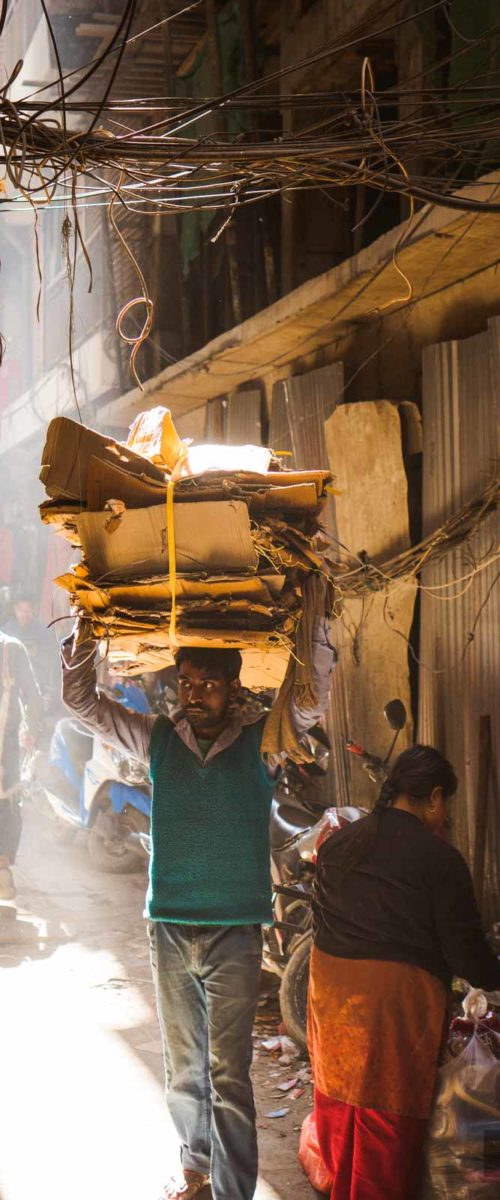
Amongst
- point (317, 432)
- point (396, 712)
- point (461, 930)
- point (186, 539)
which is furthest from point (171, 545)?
point (317, 432)

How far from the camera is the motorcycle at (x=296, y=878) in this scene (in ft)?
20.0

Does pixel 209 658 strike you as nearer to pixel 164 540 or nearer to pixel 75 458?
pixel 164 540

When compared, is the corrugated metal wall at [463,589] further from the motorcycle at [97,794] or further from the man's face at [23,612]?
the man's face at [23,612]

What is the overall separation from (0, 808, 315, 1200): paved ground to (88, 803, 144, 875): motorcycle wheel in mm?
1047

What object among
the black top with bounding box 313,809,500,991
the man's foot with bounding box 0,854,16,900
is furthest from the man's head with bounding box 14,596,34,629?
the black top with bounding box 313,809,500,991

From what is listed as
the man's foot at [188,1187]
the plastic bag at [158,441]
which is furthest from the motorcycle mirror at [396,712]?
the man's foot at [188,1187]

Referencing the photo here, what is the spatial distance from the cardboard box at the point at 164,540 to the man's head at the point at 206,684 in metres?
0.55

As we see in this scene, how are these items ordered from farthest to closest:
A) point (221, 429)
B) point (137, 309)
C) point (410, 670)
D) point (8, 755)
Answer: point (137, 309), point (221, 429), point (8, 755), point (410, 670)

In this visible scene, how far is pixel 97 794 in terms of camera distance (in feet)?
34.0

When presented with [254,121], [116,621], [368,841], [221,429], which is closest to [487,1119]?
[368,841]

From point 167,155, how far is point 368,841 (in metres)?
2.55

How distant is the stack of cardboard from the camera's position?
3766 mm

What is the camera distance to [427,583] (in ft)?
22.0

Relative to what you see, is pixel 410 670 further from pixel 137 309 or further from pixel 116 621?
pixel 137 309
